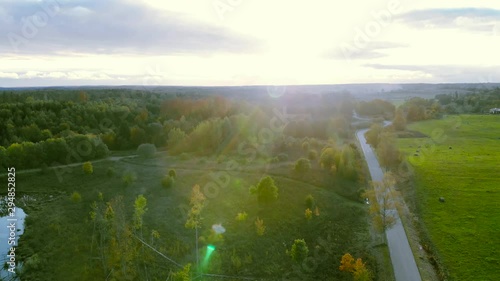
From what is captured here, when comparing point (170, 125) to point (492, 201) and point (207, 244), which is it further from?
point (492, 201)

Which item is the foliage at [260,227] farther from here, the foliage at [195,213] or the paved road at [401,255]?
the paved road at [401,255]

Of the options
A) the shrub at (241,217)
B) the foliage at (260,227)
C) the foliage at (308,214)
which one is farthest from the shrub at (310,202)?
the shrub at (241,217)

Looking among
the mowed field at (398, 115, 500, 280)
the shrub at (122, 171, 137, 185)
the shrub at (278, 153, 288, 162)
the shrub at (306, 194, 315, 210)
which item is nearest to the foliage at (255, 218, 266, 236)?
the shrub at (306, 194, 315, 210)

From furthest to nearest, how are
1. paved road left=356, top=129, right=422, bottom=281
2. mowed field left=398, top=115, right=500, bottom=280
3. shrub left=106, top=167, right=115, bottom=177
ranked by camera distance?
1. shrub left=106, top=167, right=115, bottom=177
2. mowed field left=398, top=115, right=500, bottom=280
3. paved road left=356, top=129, right=422, bottom=281

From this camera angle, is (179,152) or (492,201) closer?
(492,201)

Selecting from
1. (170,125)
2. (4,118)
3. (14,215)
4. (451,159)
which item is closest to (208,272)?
(14,215)

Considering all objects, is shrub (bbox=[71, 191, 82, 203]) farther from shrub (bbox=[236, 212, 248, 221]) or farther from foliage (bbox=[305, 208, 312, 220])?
foliage (bbox=[305, 208, 312, 220])
